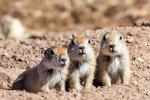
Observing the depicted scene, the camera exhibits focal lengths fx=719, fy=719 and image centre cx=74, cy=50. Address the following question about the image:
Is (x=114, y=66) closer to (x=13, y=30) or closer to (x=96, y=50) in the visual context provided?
(x=96, y=50)

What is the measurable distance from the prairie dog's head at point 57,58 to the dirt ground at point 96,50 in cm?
43

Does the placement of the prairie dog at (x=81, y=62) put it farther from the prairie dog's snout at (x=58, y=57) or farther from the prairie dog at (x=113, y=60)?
the prairie dog's snout at (x=58, y=57)

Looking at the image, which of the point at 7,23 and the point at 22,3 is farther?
the point at 22,3

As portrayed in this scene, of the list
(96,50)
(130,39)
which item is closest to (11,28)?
(130,39)

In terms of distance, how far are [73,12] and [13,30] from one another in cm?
373

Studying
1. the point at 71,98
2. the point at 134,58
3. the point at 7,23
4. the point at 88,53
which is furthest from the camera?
the point at 7,23

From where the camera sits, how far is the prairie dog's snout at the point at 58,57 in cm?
1143

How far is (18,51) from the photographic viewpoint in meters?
14.8

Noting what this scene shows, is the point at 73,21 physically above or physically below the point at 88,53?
above

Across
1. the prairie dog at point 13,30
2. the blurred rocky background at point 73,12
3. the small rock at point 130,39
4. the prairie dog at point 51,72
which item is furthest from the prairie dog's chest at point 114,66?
the blurred rocky background at point 73,12

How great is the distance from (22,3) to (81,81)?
15.7m

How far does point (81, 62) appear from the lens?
1198 cm

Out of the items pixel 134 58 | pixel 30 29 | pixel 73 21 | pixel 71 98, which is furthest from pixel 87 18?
pixel 71 98

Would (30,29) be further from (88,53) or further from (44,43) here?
(88,53)
